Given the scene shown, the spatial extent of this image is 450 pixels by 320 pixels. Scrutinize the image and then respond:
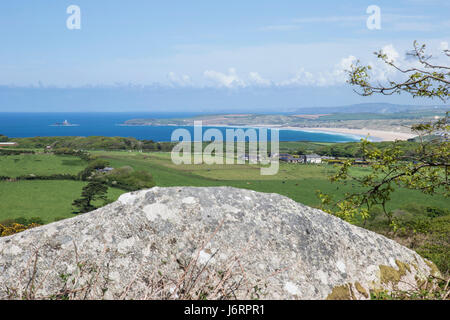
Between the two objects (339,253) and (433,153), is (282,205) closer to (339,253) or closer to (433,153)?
(339,253)

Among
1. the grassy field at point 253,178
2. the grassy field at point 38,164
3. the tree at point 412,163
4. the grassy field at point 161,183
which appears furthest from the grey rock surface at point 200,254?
the grassy field at point 38,164

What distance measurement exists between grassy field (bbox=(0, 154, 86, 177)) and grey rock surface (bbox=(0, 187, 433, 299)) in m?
77.1

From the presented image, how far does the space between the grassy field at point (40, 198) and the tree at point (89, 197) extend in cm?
148

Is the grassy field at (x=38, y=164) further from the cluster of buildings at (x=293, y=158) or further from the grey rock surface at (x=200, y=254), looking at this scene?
the grey rock surface at (x=200, y=254)

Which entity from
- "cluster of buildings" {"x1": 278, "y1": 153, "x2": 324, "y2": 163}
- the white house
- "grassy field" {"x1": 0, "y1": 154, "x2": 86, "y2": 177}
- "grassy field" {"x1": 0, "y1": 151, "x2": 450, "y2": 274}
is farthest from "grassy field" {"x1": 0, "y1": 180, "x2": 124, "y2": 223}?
the white house

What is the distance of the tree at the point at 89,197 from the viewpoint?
174 feet

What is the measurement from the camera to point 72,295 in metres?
4.35

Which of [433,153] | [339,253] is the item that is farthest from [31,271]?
[433,153]

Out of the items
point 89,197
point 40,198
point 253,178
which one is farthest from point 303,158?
point 40,198

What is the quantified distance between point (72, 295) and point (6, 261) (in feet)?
4.15

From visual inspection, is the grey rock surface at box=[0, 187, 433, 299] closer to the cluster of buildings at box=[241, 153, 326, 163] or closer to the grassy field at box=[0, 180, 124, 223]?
the grassy field at box=[0, 180, 124, 223]

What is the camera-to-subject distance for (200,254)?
16.4 feet

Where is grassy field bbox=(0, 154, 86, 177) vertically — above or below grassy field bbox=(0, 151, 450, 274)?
above

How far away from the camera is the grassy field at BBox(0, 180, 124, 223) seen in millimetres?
52459
